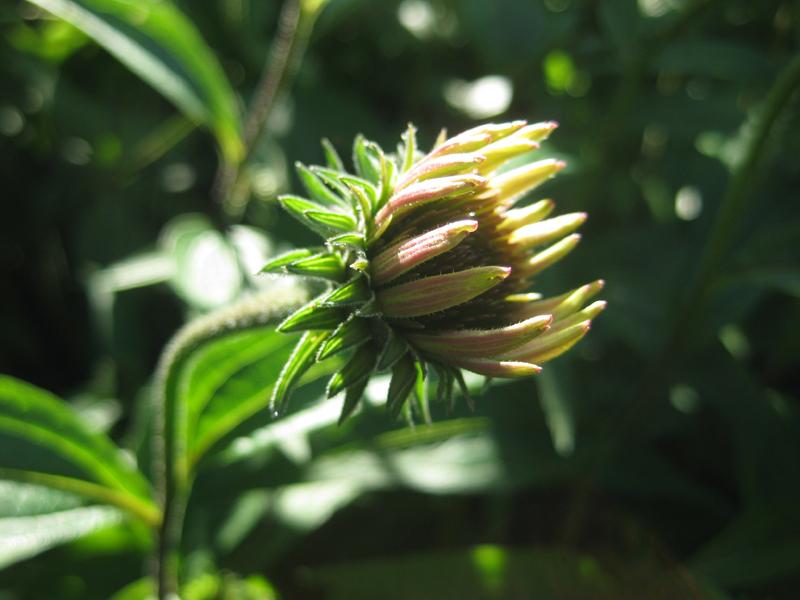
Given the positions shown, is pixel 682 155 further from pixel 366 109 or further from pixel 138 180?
pixel 138 180

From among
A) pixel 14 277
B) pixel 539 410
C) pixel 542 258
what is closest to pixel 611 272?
pixel 539 410

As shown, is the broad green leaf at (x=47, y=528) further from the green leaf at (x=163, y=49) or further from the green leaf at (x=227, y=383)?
the green leaf at (x=163, y=49)

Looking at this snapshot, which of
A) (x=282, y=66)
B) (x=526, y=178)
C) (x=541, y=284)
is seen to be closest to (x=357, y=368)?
(x=526, y=178)

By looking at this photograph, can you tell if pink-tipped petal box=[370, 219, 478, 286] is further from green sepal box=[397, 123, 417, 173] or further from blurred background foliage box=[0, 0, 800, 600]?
blurred background foliage box=[0, 0, 800, 600]

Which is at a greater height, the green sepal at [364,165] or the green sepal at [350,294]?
the green sepal at [364,165]

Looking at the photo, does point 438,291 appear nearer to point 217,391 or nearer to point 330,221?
point 330,221

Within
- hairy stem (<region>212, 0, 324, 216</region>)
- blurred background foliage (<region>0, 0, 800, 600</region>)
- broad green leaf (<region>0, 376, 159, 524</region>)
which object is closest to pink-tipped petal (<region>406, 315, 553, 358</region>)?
blurred background foliage (<region>0, 0, 800, 600</region>)

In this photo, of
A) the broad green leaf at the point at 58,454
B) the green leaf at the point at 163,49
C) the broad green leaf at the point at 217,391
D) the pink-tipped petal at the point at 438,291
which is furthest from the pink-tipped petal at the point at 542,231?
the green leaf at the point at 163,49
